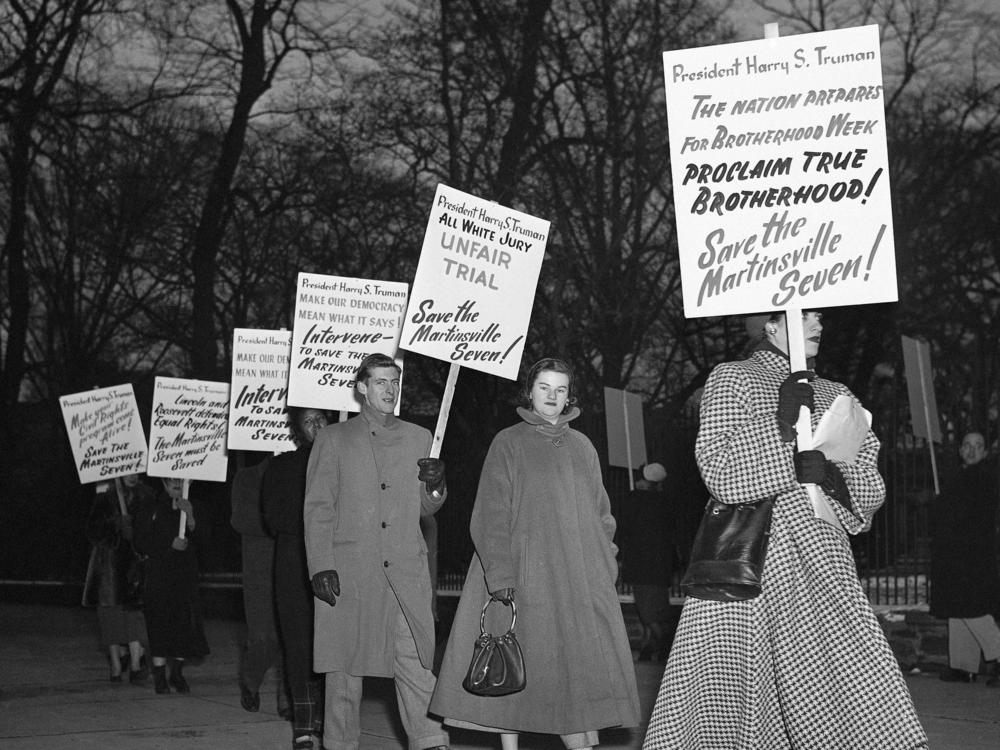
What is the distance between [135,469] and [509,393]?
8.17 m

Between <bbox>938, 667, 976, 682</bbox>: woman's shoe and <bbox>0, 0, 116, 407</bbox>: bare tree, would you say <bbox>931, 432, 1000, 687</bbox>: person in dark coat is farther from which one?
<bbox>0, 0, 116, 407</bbox>: bare tree

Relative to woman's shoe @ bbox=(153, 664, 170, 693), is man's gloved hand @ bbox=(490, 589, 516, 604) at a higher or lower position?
higher

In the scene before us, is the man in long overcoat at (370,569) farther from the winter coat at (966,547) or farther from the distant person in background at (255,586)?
the winter coat at (966,547)

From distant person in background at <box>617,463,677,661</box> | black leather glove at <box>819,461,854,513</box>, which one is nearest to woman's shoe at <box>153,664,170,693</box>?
distant person in background at <box>617,463,677,661</box>

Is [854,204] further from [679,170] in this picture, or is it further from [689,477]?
[689,477]

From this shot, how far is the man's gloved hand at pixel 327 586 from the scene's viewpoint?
24.0ft

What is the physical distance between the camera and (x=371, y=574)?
7.53 meters

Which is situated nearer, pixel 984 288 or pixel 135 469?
pixel 135 469

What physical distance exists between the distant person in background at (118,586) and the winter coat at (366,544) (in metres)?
5.24

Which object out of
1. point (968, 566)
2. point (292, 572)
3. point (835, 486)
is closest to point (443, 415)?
point (292, 572)

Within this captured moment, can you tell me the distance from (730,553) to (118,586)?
837 centimetres

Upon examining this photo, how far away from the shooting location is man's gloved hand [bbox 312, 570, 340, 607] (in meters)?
7.30

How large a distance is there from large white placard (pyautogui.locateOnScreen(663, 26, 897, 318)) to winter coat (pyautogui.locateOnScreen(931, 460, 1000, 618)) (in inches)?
265

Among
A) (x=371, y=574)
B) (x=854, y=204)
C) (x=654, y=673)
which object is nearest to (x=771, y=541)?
(x=854, y=204)
